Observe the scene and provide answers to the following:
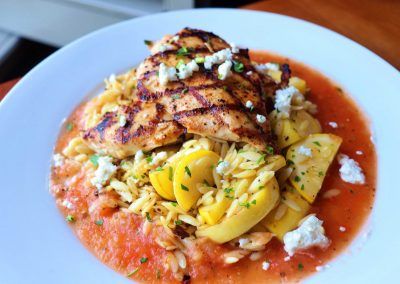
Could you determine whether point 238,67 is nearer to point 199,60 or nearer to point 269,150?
point 199,60

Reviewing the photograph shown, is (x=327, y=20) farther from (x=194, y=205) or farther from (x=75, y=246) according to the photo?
(x=75, y=246)

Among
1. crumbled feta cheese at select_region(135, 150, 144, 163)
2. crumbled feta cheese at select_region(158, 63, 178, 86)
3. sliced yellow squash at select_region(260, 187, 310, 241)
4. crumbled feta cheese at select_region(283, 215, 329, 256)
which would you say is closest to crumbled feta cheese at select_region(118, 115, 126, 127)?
crumbled feta cheese at select_region(135, 150, 144, 163)

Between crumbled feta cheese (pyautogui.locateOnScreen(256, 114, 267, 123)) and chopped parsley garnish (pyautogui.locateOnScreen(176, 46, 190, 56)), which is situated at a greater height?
chopped parsley garnish (pyautogui.locateOnScreen(176, 46, 190, 56))

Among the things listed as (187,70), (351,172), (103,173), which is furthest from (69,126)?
(351,172)

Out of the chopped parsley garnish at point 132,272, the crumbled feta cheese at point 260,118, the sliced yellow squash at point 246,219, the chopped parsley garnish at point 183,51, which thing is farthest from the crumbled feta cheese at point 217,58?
the chopped parsley garnish at point 132,272

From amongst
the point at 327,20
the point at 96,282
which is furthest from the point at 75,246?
the point at 327,20

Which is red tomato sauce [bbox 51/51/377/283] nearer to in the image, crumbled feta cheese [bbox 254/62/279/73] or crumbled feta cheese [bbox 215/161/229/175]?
crumbled feta cheese [bbox 215/161/229/175]

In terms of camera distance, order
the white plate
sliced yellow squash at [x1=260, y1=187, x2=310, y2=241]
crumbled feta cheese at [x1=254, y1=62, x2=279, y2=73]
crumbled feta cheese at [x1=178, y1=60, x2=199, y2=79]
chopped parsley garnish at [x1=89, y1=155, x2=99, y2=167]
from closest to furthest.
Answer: the white plate, sliced yellow squash at [x1=260, y1=187, x2=310, y2=241], crumbled feta cheese at [x1=178, y1=60, x2=199, y2=79], chopped parsley garnish at [x1=89, y1=155, x2=99, y2=167], crumbled feta cheese at [x1=254, y1=62, x2=279, y2=73]
